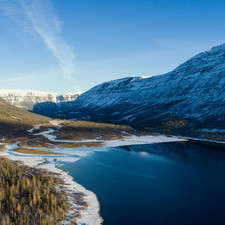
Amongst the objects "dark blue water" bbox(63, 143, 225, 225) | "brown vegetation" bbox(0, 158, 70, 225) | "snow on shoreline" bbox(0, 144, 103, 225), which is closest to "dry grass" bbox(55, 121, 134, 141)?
"dark blue water" bbox(63, 143, 225, 225)

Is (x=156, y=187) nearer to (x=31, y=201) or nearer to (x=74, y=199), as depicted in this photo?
(x=74, y=199)

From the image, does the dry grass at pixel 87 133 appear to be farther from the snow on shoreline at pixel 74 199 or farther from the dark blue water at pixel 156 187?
the snow on shoreline at pixel 74 199

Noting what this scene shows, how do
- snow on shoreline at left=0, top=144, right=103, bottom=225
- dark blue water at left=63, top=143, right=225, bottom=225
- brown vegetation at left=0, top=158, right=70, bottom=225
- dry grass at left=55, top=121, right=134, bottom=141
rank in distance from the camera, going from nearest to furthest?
brown vegetation at left=0, top=158, right=70, bottom=225 < snow on shoreline at left=0, top=144, right=103, bottom=225 < dark blue water at left=63, top=143, right=225, bottom=225 < dry grass at left=55, top=121, right=134, bottom=141

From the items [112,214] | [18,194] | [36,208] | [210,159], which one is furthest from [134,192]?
[210,159]

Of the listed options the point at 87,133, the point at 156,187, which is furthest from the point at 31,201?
the point at 87,133

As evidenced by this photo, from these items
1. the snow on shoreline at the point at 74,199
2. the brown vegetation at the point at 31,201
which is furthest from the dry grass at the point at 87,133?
the brown vegetation at the point at 31,201

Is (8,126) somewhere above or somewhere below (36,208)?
above

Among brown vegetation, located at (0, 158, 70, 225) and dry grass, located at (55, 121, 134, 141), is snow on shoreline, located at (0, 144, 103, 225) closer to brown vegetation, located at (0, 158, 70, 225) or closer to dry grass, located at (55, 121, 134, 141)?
brown vegetation, located at (0, 158, 70, 225)

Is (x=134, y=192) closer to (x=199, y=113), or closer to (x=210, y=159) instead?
(x=210, y=159)
